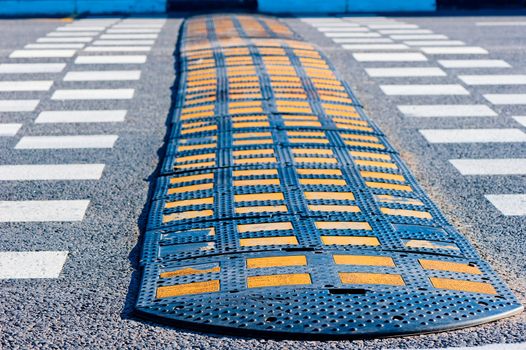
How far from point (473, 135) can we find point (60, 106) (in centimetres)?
566

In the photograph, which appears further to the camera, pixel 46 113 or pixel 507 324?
pixel 46 113

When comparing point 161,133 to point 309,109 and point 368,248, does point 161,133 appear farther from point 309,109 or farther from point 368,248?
point 368,248

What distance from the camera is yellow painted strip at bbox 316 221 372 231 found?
270 inches

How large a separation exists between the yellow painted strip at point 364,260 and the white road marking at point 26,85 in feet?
27.1

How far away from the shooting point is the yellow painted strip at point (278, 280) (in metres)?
5.81

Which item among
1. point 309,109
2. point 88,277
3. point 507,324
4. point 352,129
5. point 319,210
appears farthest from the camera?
point 309,109

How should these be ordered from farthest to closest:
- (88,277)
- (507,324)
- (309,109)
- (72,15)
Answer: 1. (72,15)
2. (309,109)
3. (88,277)
4. (507,324)

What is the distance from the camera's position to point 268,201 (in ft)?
24.7

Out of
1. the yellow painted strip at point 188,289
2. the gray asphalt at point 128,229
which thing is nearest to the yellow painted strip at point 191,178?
the gray asphalt at point 128,229

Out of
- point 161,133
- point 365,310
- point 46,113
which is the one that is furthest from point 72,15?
point 365,310

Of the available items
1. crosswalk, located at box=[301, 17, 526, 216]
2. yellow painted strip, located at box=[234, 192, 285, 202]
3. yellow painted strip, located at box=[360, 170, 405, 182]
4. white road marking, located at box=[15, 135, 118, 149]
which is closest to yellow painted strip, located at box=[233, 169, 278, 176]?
yellow painted strip, located at box=[234, 192, 285, 202]

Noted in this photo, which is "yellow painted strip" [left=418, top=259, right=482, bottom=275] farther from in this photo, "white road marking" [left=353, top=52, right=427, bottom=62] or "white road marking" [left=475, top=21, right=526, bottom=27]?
"white road marking" [left=475, top=21, right=526, bottom=27]

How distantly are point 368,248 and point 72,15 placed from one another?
67.6 feet

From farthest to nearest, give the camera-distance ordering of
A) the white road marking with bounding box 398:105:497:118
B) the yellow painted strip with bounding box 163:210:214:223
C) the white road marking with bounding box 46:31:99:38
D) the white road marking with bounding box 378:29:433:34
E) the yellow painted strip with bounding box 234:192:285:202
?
the white road marking with bounding box 378:29:433:34
the white road marking with bounding box 46:31:99:38
the white road marking with bounding box 398:105:497:118
the yellow painted strip with bounding box 234:192:285:202
the yellow painted strip with bounding box 163:210:214:223
